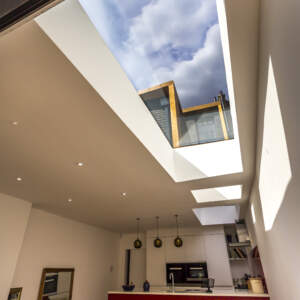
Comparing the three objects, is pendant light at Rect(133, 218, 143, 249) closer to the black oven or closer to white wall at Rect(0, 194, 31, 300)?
the black oven

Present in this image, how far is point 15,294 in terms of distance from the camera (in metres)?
4.22

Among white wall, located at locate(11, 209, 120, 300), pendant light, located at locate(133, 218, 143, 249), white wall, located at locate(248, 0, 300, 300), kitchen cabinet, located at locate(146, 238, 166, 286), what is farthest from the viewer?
kitchen cabinet, located at locate(146, 238, 166, 286)

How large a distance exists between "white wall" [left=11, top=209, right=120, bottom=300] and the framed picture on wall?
0.11 m

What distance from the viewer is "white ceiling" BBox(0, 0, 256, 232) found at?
1.59 meters

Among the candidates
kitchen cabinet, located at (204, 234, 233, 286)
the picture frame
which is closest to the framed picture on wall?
the picture frame

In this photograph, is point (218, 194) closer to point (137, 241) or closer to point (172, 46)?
point (137, 241)

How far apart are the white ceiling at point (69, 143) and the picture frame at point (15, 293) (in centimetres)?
157

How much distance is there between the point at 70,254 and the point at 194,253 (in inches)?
145

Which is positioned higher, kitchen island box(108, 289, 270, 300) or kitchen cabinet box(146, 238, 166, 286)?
kitchen cabinet box(146, 238, 166, 286)

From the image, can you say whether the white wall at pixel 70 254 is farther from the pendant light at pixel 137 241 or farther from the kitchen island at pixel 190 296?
the kitchen island at pixel 190 296

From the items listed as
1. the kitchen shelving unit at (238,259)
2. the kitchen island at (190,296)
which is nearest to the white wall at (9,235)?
the kitchen island at (190,296)

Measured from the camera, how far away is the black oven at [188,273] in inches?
258

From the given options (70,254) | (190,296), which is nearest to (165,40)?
(190,296)

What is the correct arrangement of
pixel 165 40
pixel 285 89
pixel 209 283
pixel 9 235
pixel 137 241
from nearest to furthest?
pixel 285 89 → pixel 165 40 → pixel 9 235 → pixel 209 283 → pixel 137 241
